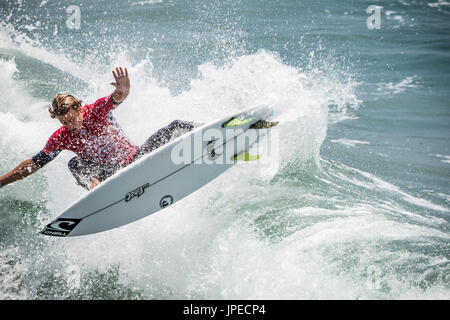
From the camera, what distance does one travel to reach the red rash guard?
3.45m

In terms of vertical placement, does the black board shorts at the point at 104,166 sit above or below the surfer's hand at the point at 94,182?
above

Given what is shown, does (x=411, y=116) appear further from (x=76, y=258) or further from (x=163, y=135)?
(x=76, y=258)

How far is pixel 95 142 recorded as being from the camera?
3510 mm

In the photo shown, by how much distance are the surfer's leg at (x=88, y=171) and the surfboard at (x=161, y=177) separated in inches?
11.7

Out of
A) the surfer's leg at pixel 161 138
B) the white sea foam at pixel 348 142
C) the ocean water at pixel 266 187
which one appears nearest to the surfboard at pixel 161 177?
the surfer's leg at pixel 161 138

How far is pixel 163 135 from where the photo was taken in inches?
144

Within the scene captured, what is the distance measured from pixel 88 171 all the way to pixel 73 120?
566 millimetres

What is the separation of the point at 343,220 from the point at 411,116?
554 cm

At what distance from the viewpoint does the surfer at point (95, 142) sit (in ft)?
11.2

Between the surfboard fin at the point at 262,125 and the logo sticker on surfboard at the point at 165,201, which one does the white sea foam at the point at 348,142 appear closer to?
the surfboard fin at the point at 262,125

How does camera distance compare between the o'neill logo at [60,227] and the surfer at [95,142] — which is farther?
the surfer at [95,142]

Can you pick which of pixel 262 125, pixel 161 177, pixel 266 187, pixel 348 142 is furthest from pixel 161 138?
pixel 348 142

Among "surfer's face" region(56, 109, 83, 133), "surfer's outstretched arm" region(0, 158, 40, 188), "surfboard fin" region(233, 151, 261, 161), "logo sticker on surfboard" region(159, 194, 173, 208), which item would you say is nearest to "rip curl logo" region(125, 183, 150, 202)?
"logo sticker on surfboard" region(159, 194, 173, 208)
